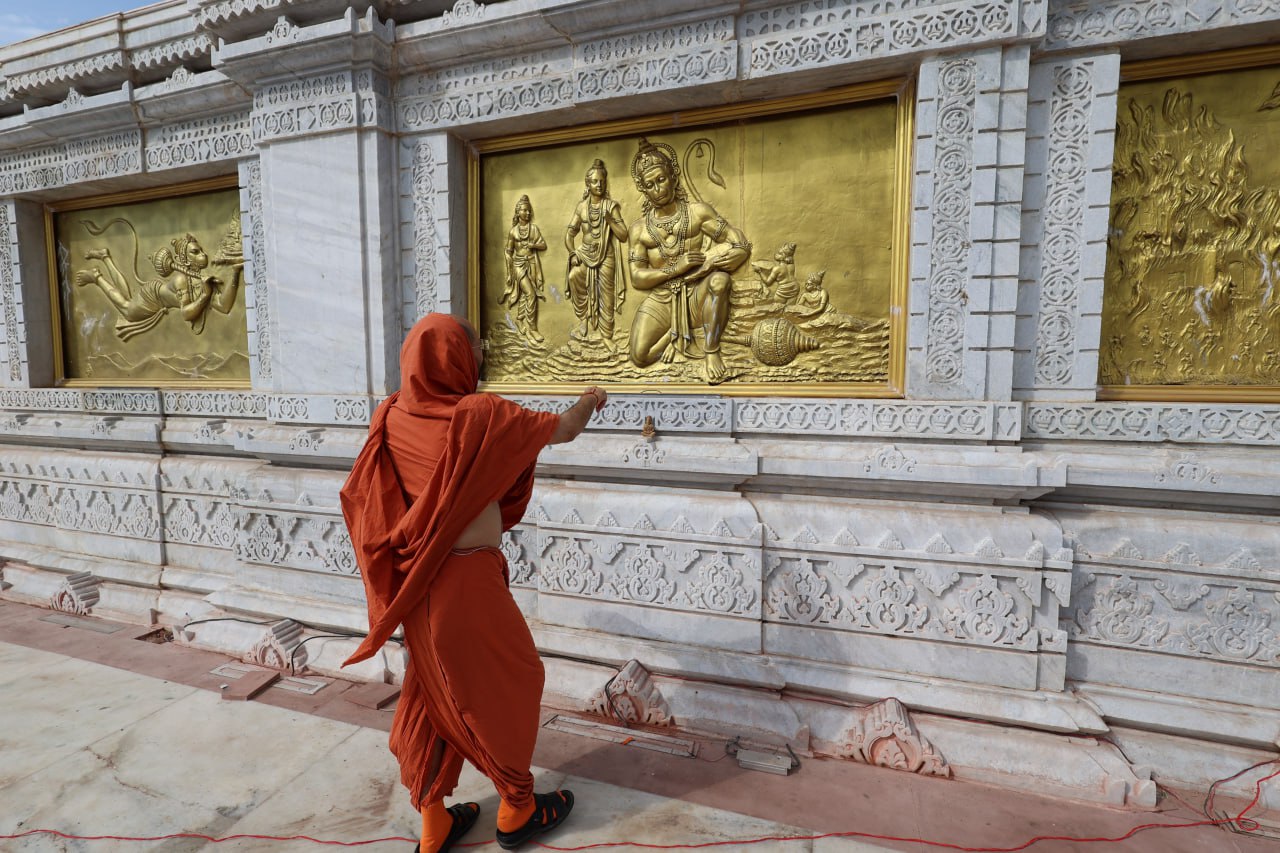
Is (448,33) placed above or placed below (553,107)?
above

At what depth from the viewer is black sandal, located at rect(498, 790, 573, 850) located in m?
2.05

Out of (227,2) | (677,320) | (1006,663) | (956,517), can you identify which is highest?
(227,2)

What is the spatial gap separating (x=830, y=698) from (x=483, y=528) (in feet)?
6.40

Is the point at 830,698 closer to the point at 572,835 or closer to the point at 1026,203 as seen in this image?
the point at 572,835

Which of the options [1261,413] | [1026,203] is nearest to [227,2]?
[1026,203]

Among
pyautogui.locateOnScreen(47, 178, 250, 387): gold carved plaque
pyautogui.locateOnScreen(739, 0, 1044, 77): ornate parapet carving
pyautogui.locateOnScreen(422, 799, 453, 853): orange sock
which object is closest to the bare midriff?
pyautogui.locateOnScreen(422, 799, 453, 853): orange sock

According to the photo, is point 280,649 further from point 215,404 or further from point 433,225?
point 433,225

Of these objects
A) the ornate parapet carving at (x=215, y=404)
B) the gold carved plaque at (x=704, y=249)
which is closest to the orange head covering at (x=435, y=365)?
the gold carved plaque at (x=704, y=249)

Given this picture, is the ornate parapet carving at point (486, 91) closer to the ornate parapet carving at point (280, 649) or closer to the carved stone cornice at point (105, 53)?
the carved stone cornice at point (105, 53)

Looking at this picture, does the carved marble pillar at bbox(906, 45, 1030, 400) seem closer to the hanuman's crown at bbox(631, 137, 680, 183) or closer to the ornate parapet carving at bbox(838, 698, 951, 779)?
the hanuman's crown at bbox(631, 137, 680, 183)

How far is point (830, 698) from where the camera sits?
2.80 m

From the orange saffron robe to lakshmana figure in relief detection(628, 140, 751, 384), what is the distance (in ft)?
4.79

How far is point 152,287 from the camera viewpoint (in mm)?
4621

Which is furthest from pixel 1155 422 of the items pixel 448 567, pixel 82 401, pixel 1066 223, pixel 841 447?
pixel 82 401
